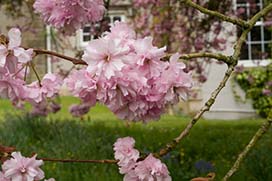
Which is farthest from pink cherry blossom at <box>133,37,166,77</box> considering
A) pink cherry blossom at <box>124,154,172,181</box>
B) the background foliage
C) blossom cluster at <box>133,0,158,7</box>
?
the background foliage

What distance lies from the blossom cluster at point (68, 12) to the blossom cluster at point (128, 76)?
40 centimetres

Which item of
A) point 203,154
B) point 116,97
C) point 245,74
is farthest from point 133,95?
point 245,74

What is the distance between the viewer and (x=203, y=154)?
6.91 metres

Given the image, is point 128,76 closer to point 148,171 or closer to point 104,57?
point 104,57

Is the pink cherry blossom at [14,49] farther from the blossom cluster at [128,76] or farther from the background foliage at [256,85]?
the background foliage at [256,85]

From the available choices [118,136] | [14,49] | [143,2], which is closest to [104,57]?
[14,49]

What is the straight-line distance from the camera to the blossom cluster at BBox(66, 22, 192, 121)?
1.57 meters

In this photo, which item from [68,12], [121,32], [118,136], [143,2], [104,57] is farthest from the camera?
[143,2]

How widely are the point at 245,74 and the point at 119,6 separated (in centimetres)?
532

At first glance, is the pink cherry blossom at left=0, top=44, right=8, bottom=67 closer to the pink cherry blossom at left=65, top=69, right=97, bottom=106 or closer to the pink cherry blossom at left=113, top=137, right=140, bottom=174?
the pink cherry blossom at left=65, top=69, right=97, bottom=106

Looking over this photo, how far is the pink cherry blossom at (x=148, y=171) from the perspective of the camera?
174 centimetres

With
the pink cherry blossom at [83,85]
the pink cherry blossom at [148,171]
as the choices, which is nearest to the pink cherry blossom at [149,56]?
the pink cherry blossom at [83,85]

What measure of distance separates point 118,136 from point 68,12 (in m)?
5.36

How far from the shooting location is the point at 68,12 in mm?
2133
